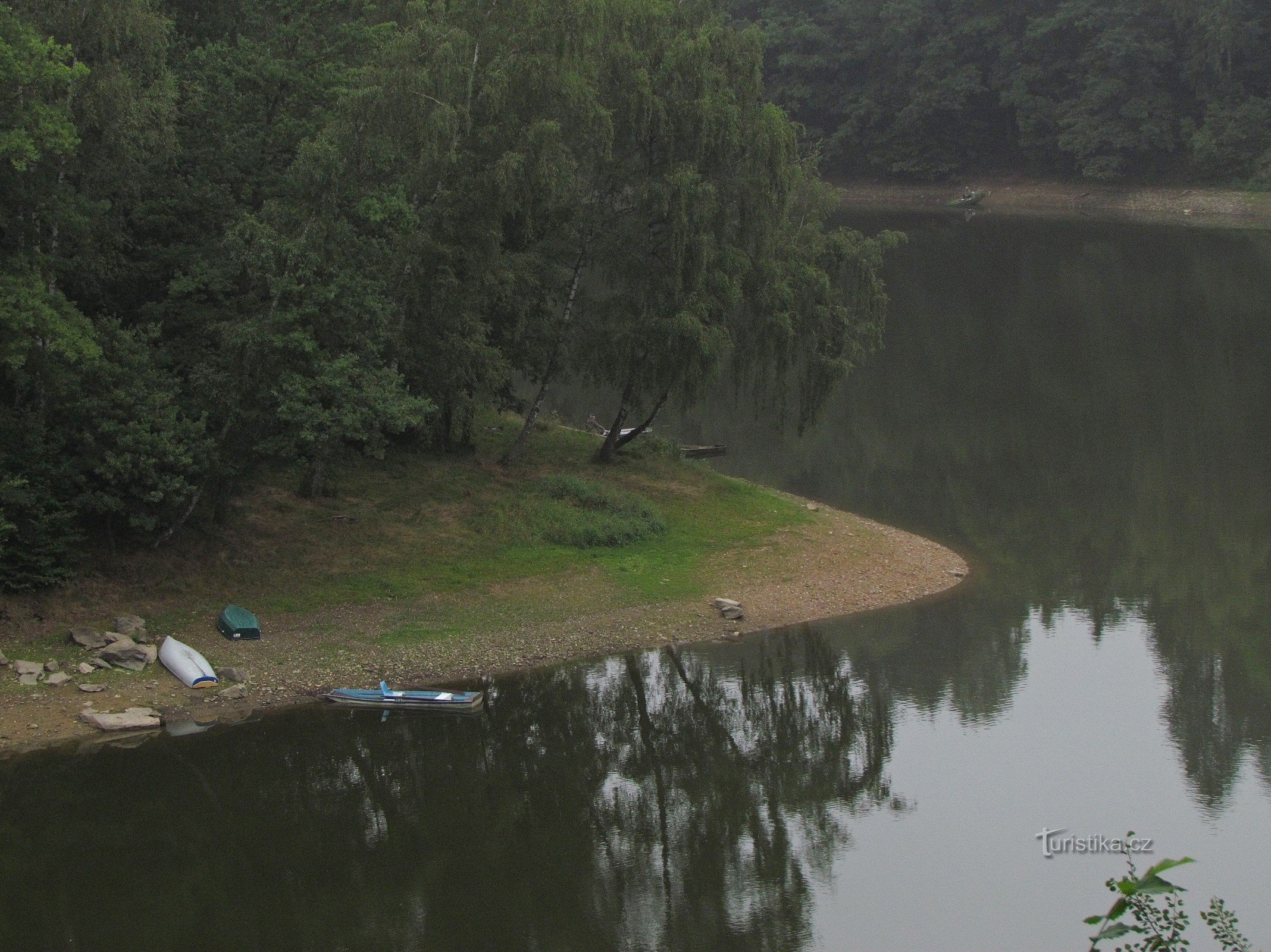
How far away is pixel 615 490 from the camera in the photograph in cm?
3416

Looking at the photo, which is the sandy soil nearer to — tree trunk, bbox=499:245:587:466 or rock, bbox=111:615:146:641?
rock, bbox=111:615:146:641

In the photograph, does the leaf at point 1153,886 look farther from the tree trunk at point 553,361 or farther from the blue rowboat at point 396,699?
the tree trunk at point 553,361

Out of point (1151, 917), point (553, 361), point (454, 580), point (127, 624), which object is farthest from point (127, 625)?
point (1151, 917)

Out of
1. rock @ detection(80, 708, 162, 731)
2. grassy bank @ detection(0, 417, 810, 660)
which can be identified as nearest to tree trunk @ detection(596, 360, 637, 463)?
grassy bank @ detection(0, 417, 810, 660)

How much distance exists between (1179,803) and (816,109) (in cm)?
10843

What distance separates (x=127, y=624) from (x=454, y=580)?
6.74 m

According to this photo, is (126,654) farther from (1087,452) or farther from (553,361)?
(1087,452)

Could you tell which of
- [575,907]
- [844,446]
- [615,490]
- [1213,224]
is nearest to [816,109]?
[1213,224]

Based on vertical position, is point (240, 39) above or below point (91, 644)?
above

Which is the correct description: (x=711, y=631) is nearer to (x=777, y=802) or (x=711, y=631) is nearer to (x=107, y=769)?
(x=777, y=802)

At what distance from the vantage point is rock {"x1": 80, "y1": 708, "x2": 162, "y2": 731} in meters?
22.6

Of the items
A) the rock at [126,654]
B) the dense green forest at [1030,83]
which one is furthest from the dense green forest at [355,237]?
the dense green forest at [1030,83]

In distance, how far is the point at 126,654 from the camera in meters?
24.0

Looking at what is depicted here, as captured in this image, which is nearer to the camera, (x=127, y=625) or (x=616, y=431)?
(x=127, y=625)
